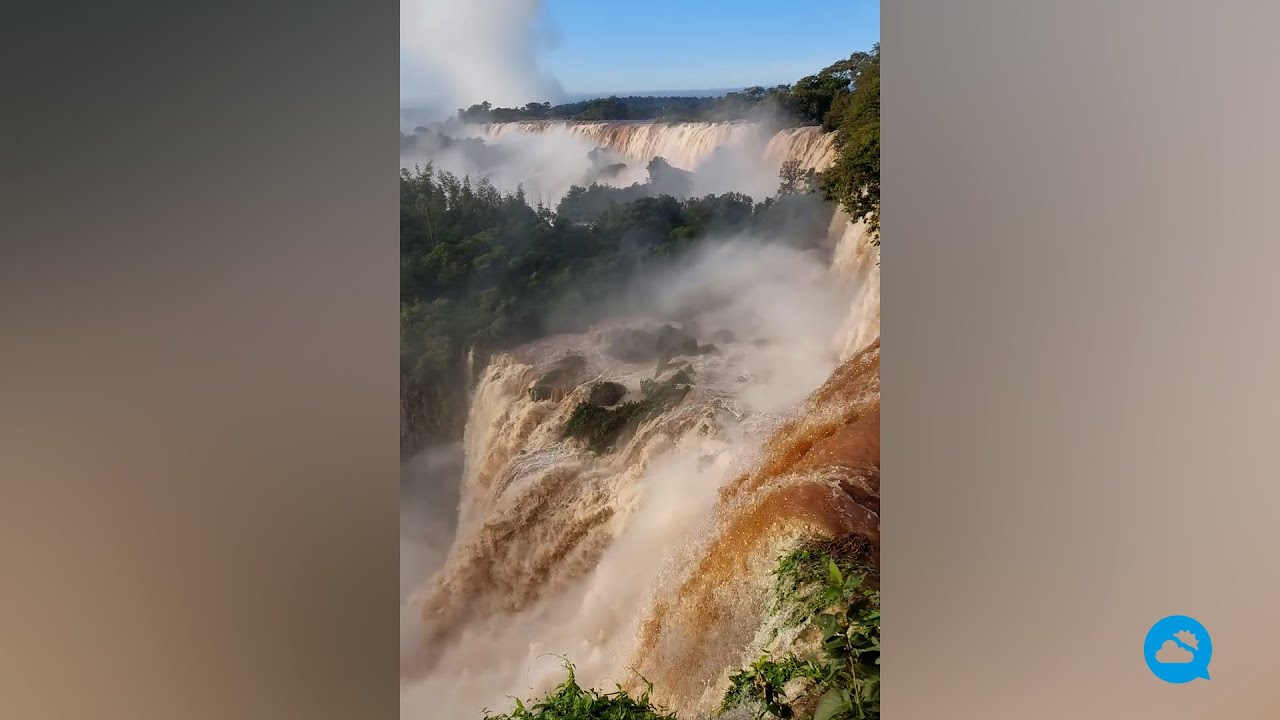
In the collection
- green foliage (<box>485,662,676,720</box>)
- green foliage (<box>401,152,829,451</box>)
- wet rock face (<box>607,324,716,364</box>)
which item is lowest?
green foliage (<box>485,662,676,720</box>)

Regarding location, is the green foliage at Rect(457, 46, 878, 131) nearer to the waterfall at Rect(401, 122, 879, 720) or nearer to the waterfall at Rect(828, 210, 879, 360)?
the waterfall at Rect(401, 122, 879, 720)

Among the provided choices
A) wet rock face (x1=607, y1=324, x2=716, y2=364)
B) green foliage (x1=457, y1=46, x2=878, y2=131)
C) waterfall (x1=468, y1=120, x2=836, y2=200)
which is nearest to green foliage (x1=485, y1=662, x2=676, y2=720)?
wet rock face (x1=607, y1=324, x2=716, y2=364)

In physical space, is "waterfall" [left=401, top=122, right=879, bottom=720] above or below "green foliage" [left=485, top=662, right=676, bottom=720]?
above

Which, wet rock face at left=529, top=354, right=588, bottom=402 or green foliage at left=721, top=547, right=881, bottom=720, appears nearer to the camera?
green foliage at left=721, top=547, right=881, bottom=720

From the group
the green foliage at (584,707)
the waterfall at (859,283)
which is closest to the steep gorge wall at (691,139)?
the waterfall at (859,283)
